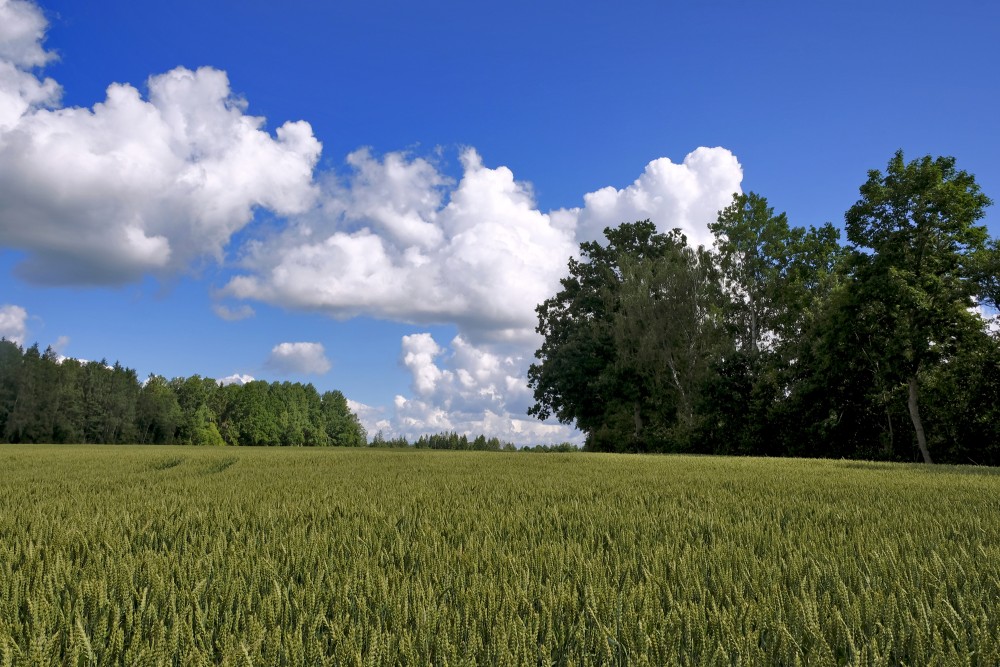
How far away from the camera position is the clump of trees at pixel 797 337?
80.1 ft

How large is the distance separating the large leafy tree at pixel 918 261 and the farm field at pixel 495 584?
21946 mm

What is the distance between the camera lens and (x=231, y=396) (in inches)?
4252

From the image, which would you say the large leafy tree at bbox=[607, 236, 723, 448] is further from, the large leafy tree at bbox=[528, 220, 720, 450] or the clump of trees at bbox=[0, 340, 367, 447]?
the clump of trees at bbox=[0, 340, 367, 447]

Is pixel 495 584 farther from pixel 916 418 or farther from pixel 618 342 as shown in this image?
pixel 618 342

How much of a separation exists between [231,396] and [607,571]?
117 meters

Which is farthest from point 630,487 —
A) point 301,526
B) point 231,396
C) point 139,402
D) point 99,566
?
point 231,396

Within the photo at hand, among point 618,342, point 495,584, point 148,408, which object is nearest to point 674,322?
point 618,342

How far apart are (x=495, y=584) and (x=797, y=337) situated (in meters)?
35.3

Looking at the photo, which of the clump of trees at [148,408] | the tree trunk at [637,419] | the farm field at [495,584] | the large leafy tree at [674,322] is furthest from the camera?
the clump of trees at [148,408]

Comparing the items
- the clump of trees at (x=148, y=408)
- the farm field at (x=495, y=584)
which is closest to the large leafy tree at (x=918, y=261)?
the farm field at (x=495, y=584)

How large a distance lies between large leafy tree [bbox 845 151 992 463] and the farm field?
21946 mm

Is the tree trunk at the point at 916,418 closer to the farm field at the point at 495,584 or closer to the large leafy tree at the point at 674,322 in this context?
the large leafy tree at the point at 674,322

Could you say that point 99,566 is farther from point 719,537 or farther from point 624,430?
point 624,430

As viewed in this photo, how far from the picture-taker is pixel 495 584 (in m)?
2.54
